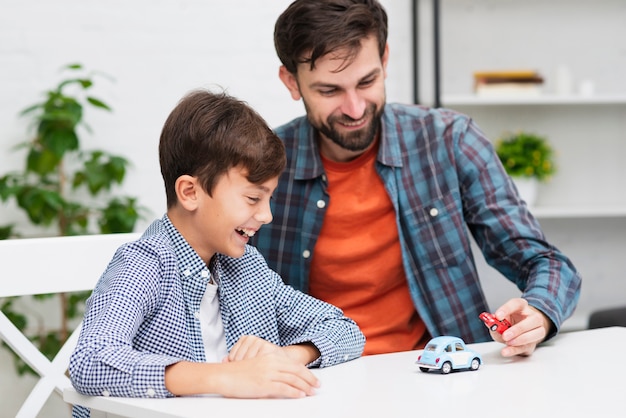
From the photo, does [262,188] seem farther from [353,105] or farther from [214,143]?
[353,105]

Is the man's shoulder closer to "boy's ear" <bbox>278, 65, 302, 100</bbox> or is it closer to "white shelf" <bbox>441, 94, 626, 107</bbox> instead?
"boy's ear" <bbox>278, 65, 302, 100</bbox>

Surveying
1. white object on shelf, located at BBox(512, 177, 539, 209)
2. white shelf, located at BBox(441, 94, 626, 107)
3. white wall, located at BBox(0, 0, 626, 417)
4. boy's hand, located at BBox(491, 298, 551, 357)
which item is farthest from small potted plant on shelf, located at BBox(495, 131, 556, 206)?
boy's hand, located at BBox(491, 298, 551, 357)

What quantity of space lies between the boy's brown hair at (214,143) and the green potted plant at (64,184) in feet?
4.70

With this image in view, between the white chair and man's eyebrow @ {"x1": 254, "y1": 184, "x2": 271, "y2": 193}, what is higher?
man's eyebrow @ {"x1": 254, "y1": 184, "x2": 271, "y2": 193}

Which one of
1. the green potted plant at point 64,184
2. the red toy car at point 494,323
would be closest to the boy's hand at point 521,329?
the red toy car at point 494,323

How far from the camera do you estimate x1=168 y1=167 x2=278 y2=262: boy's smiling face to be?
1.32m

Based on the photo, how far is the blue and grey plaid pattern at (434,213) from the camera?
5.76 ft

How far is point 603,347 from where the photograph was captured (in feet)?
4.49

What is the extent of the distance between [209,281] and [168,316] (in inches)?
5.6

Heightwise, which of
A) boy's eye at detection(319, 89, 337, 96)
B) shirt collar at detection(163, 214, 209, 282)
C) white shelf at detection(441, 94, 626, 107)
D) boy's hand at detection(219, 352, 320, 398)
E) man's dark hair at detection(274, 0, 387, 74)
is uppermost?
man's dark hair at detection(274, 0, 387, 74)

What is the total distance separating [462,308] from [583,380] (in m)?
0.64

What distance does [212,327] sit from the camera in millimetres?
1386

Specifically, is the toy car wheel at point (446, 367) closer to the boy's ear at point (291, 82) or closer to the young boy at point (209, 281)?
the young boy at point (209, 281)

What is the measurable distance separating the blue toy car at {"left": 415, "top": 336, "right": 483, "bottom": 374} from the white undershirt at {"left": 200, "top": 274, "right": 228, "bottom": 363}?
330 mm
